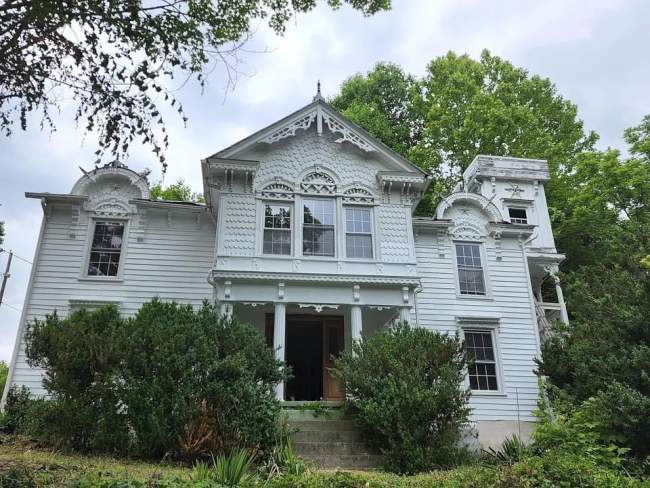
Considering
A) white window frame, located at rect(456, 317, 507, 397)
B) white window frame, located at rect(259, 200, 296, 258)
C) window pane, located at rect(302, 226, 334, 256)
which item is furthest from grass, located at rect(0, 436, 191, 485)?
white window frame, located at rect(456, 317, 507, 397)

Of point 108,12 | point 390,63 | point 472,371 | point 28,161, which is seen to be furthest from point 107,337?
point 390,63

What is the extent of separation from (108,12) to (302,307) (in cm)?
874

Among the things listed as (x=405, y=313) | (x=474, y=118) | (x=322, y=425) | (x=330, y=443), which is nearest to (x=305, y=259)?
(x=405, y=313)

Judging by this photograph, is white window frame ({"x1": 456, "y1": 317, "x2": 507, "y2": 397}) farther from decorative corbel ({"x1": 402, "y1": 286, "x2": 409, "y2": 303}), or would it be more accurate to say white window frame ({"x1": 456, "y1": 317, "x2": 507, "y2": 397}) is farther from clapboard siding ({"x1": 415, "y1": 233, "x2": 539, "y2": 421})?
decorative corbel ({"x1": 402, "y1": 286, "x2": 409, "y2": 303})

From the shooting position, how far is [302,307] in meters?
13.5

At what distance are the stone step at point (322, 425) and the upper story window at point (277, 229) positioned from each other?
493 centimetres

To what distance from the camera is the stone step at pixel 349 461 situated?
30.3 feet

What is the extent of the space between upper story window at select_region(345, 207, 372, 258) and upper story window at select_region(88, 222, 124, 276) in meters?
6.73

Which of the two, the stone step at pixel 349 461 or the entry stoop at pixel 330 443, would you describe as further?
the entry stoop at pixel 330 443

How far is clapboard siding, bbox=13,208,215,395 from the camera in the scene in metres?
13.9

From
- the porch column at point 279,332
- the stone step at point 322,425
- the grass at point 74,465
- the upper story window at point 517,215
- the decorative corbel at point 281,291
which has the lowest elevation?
the grass at point 74,465

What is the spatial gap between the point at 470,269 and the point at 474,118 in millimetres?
13578

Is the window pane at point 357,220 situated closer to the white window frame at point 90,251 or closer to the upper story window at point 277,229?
the upper story window at point 277,229

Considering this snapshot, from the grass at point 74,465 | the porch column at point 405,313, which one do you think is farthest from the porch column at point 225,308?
the grass at point 74,465
